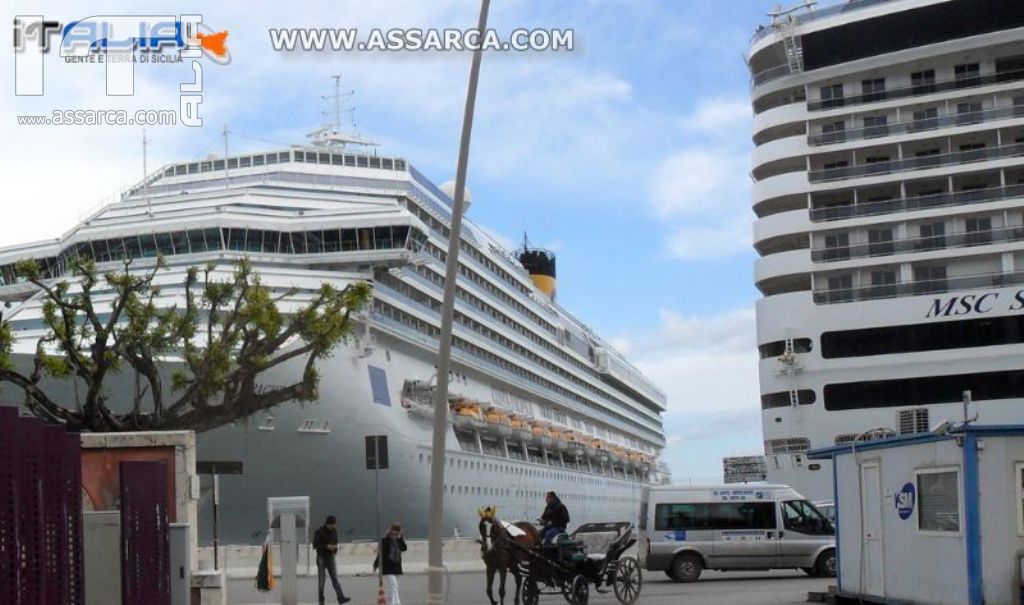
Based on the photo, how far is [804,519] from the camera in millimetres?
23828

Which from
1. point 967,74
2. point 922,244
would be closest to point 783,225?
point 922,244

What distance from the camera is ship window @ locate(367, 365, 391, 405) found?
126 feet

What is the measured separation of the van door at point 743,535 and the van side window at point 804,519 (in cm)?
28

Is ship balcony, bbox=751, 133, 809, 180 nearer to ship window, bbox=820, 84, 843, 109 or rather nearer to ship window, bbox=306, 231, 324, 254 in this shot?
ship window, bbox=820, 84, 843, 109

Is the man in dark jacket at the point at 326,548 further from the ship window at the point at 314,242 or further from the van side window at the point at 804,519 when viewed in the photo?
the ship window at the point at 314,242

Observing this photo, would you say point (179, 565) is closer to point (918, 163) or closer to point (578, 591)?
point (578, 591)

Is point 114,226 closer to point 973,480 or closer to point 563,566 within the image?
point 563,566

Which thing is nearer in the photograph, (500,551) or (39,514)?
(39,514)

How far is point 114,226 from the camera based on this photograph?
40781mm

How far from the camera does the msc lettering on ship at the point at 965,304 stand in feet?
128

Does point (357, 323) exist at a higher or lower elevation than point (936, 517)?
higher

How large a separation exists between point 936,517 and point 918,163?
3129 centimetres

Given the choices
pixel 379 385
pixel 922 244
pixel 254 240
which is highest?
pixel 254 240

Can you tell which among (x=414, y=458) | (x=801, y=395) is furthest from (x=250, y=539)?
(x=801, y=395)
